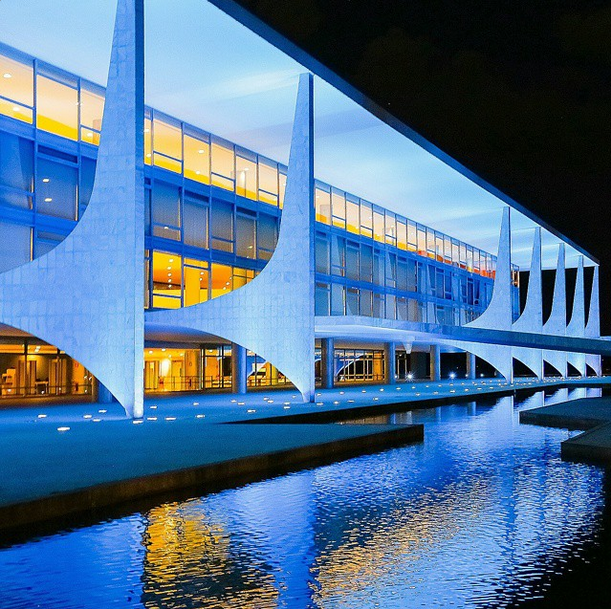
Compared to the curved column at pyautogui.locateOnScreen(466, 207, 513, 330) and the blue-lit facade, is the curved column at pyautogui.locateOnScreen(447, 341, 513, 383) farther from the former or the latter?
the blue-lit facade

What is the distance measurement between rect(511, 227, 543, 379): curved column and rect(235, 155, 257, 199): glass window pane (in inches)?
719

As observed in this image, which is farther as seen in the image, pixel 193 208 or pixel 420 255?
pixel 420 255

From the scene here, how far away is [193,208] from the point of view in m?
28.6

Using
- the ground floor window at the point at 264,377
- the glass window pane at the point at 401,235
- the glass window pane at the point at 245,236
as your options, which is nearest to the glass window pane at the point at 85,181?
the glass window pane at the point at 245,236

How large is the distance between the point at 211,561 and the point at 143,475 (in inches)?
96.9

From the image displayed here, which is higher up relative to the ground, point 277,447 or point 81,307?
point 81,307

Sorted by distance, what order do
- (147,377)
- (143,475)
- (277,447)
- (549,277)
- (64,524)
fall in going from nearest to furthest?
(64,524), (143,475), (277,447), (147,377), (549,277)

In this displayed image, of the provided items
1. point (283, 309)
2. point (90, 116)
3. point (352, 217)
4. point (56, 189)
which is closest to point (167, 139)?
point (90, 116)

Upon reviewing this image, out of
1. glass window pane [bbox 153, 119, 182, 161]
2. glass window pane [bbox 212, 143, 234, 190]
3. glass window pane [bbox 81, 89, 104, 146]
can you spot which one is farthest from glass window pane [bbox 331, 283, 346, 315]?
glass window pane [bbox 81, 89, 104, 146]

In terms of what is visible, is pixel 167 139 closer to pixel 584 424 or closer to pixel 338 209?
pixel 338 209

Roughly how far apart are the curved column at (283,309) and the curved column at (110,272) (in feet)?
16.7

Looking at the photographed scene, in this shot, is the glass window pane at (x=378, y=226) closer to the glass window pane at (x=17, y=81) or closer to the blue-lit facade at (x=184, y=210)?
the blue-lit facade at (x=184, y=210)

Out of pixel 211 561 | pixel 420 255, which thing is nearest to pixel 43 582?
pixel 211 561

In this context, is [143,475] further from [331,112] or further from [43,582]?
[331,112]
